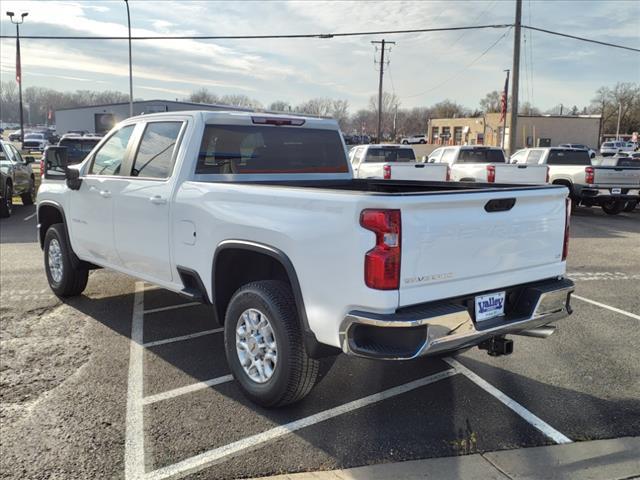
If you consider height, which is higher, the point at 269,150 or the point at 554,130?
the point at 554,130

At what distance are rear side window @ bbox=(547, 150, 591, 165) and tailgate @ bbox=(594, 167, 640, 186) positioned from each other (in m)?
1.82

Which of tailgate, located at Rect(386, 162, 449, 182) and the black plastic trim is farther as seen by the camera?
tailgate, located at Rect(386, 162, 449, 182)

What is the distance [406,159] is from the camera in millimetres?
17594

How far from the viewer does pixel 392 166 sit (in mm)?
14750

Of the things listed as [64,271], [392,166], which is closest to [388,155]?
[392,166]

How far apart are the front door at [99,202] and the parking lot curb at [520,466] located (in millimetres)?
3229

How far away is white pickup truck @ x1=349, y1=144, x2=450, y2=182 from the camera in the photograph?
14250mm

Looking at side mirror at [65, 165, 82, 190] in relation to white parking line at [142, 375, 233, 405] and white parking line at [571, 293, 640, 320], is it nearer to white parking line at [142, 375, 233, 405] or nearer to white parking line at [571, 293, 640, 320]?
white parking line at [142, 375, 233, 405]

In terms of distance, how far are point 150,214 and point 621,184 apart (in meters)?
14.6

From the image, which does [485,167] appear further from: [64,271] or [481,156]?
[64,271]

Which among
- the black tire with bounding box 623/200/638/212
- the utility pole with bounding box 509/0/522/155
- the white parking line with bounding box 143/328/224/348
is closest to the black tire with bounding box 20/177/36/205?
the white parking line with bounding box 143/328/224/348

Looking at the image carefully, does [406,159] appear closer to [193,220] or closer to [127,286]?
[127,286]

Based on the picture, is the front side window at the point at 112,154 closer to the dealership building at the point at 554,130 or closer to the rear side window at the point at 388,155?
the rear side window at the point at 388,155

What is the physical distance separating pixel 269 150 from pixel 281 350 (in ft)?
6.96
